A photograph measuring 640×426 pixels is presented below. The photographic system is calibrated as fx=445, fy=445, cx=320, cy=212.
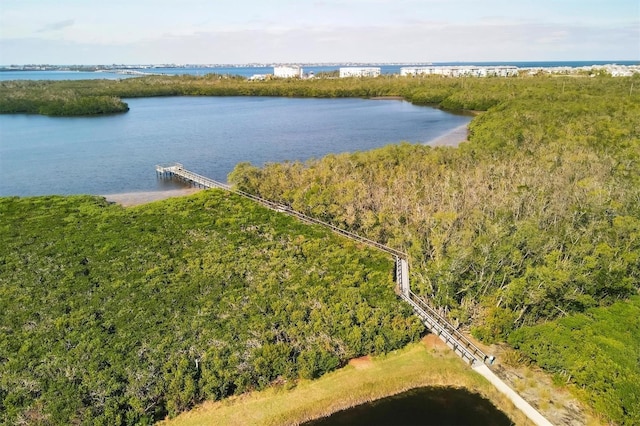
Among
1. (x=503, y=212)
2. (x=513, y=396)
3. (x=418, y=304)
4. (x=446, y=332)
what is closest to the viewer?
(x=513, y=396)

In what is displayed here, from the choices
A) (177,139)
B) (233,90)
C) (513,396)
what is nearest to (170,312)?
(513,396)

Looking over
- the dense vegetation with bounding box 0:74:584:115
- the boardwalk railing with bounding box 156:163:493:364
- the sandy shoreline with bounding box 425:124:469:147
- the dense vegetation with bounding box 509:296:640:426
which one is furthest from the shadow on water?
the dense vegetation with bounding box 0:74:584:115

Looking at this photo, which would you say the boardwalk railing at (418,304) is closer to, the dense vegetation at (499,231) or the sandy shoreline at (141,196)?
the dense vegetation at (499,231)

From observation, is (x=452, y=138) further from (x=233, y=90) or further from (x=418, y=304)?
A: (x=233, y=90)

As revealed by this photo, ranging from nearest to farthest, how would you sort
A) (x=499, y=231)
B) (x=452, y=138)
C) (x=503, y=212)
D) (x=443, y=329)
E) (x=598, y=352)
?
(x=598, y=352), (x=443, y=329), (x=499, y=231), (x=503, y=212), (x=452, y=138)

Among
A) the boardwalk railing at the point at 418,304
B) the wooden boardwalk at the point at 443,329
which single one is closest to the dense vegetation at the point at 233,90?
the boardwalk railing at the point at 418,304

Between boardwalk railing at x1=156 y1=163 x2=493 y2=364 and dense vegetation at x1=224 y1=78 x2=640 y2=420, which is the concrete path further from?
dense vegetation at x1=224 y1=78 x2=640 y2=420
